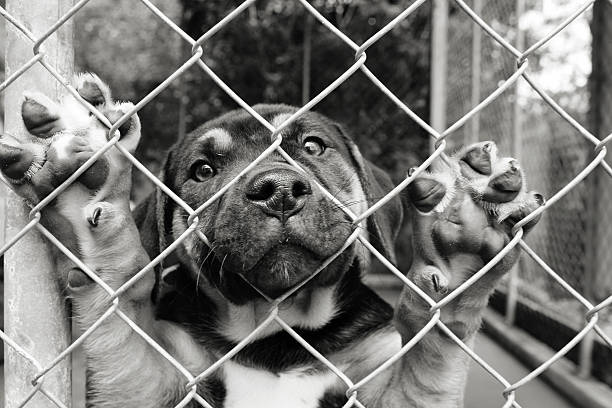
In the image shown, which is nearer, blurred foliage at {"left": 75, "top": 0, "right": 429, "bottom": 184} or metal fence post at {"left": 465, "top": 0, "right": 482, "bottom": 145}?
metal fence post at {"left": 465, "top": 0, "right": 482, "bottom": 145}

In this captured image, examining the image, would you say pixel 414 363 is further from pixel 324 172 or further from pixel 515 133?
pixel 515 133

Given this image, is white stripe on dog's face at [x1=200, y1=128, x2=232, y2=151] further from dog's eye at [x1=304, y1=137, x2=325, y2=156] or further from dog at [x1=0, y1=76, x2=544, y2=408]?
dog's eye at [x1=304, y1=137, x2=325, y2=156]

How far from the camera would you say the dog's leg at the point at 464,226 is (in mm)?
1959

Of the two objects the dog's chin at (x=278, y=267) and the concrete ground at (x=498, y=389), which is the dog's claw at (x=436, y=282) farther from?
the concrete ground at (x=498, y=389)

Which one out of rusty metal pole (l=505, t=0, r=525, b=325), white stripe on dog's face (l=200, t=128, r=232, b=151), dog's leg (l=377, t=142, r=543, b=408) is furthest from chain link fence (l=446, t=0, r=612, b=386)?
dog's leg (l=377, t=142, r=543, b=408)

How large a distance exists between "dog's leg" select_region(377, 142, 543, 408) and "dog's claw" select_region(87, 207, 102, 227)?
88 centimetres

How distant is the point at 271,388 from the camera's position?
9.39ft

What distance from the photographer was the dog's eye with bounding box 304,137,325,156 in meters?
3.17

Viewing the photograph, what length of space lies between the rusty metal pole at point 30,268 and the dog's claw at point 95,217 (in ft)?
0.45

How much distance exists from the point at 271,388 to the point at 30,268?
4.31ft

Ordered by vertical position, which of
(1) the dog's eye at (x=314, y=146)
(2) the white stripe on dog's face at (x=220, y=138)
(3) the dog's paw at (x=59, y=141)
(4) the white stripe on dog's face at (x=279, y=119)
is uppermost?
(3) the dog's paw at (x=59, y=141)

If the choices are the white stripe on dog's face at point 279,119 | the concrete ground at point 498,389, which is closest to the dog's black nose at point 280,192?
the white stripe on dog's face at point 279,119

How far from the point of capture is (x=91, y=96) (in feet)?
6.38

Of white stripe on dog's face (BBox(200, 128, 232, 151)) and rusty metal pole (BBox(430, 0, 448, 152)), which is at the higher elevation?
white stripe on dog's face (BBox(200, 128, 232, 151))
